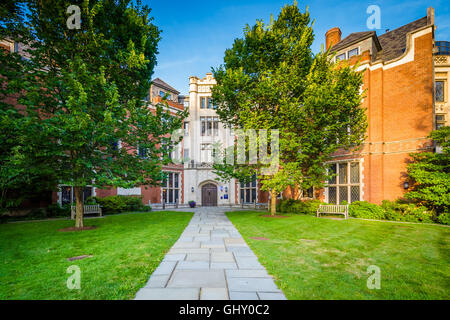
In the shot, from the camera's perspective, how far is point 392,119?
1441 centimetres

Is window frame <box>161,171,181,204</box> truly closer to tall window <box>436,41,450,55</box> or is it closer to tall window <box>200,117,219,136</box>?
tall window <box>200,117,219,136</box>

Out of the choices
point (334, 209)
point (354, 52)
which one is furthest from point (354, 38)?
point (334, 209)

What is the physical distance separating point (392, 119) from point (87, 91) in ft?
59.0

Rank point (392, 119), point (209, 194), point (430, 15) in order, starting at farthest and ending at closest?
point (209, 194) → point (392, 119) → point (430, 15)

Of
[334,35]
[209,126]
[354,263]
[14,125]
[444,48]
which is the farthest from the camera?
[209,126]

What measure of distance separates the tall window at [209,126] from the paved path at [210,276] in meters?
21.6

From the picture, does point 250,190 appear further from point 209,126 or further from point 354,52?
point 354,52

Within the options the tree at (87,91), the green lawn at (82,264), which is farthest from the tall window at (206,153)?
the green lawn at (82,264)

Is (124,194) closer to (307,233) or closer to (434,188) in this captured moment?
(307,233)

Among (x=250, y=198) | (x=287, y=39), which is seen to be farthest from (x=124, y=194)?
(x=287, y=39)

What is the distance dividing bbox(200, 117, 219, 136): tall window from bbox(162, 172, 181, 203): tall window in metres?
6.45

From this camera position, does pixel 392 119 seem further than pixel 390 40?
No

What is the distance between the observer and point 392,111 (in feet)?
47.5

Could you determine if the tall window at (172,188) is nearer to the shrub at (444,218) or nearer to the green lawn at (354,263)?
the green lawn at (354,263)
